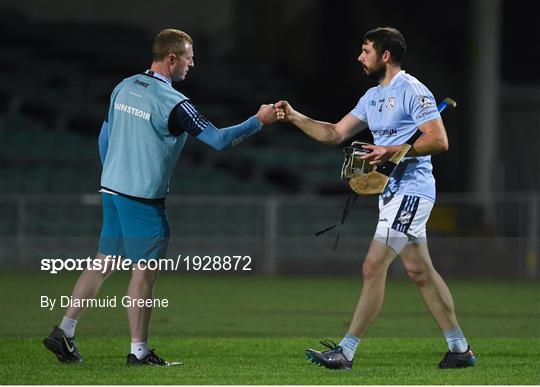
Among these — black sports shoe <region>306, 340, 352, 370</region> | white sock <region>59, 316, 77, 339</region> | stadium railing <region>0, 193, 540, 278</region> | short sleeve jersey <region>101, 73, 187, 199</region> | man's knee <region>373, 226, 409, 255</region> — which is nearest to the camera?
black sports shoe <region>306, 340, 352, 370</region>

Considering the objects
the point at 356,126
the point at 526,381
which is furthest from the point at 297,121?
the point at 526,381

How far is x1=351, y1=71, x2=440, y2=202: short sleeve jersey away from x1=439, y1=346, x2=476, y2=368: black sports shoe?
3.34 ft

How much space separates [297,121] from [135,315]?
1817mm

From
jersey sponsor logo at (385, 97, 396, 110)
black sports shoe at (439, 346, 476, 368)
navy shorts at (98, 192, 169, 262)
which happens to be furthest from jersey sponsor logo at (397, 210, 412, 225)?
navy shorts at (98, 192, 169, 262)

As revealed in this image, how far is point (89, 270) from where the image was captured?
824cm

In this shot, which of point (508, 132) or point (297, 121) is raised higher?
point (297, 121)

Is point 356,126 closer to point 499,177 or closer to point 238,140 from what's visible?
point 238,140

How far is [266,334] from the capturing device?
10.6 meters

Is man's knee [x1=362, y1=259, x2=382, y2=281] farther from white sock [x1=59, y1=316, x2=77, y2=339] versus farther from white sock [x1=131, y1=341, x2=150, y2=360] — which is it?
white sock [x1=59, y1=316, x2=77, y2=339]

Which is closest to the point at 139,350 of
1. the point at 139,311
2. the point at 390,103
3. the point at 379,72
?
the point at 139,311

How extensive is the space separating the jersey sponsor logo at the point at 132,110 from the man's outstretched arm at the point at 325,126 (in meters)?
0.96

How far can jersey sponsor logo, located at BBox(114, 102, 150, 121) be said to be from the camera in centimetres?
799

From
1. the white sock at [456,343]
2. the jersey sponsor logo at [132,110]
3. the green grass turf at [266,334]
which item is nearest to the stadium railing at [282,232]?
the green grass turf at [266,334]

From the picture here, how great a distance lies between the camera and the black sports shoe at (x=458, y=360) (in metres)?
8.03
